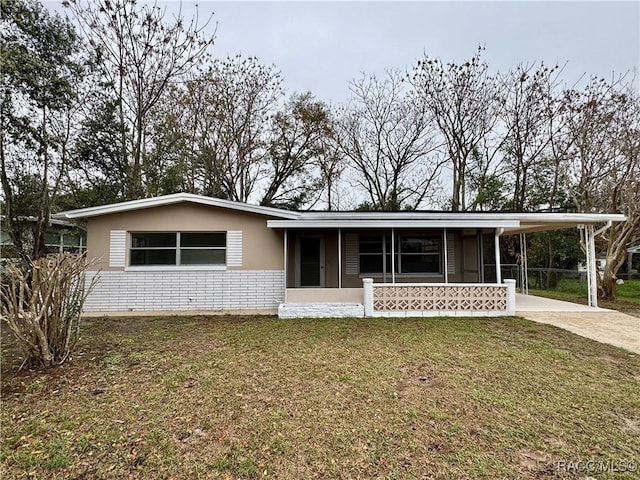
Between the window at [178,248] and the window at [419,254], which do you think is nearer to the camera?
the window at [178,248]

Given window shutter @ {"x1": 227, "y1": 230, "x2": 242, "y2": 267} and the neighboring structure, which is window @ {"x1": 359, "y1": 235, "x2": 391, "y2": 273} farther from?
the neighboring structure

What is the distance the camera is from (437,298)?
321 inches

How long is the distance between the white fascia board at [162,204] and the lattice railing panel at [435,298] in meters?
3.12

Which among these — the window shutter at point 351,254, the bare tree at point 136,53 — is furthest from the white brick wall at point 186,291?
the bare tree at point 136,53

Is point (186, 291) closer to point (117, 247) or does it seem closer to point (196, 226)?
point (196, 226)

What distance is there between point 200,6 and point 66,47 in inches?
184

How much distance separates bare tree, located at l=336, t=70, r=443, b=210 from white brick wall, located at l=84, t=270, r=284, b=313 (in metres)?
13.1

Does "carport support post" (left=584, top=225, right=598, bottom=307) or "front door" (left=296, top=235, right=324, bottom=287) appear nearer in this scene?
"carport support post" (left=584, top=225, right=598, bottom=307)

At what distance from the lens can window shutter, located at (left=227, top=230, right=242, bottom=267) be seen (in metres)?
8.77

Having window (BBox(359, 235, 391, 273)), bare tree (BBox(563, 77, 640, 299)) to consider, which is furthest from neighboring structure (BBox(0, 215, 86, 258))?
bare tree (BBox(563, 77, 640, 299))

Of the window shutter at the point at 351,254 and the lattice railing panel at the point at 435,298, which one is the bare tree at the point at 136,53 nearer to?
the window shutter at the point at 351,254

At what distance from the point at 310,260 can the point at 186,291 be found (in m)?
3.45

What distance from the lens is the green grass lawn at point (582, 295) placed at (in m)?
9.46

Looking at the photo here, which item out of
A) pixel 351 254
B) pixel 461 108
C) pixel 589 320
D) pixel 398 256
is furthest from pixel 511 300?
pixel 461 108
